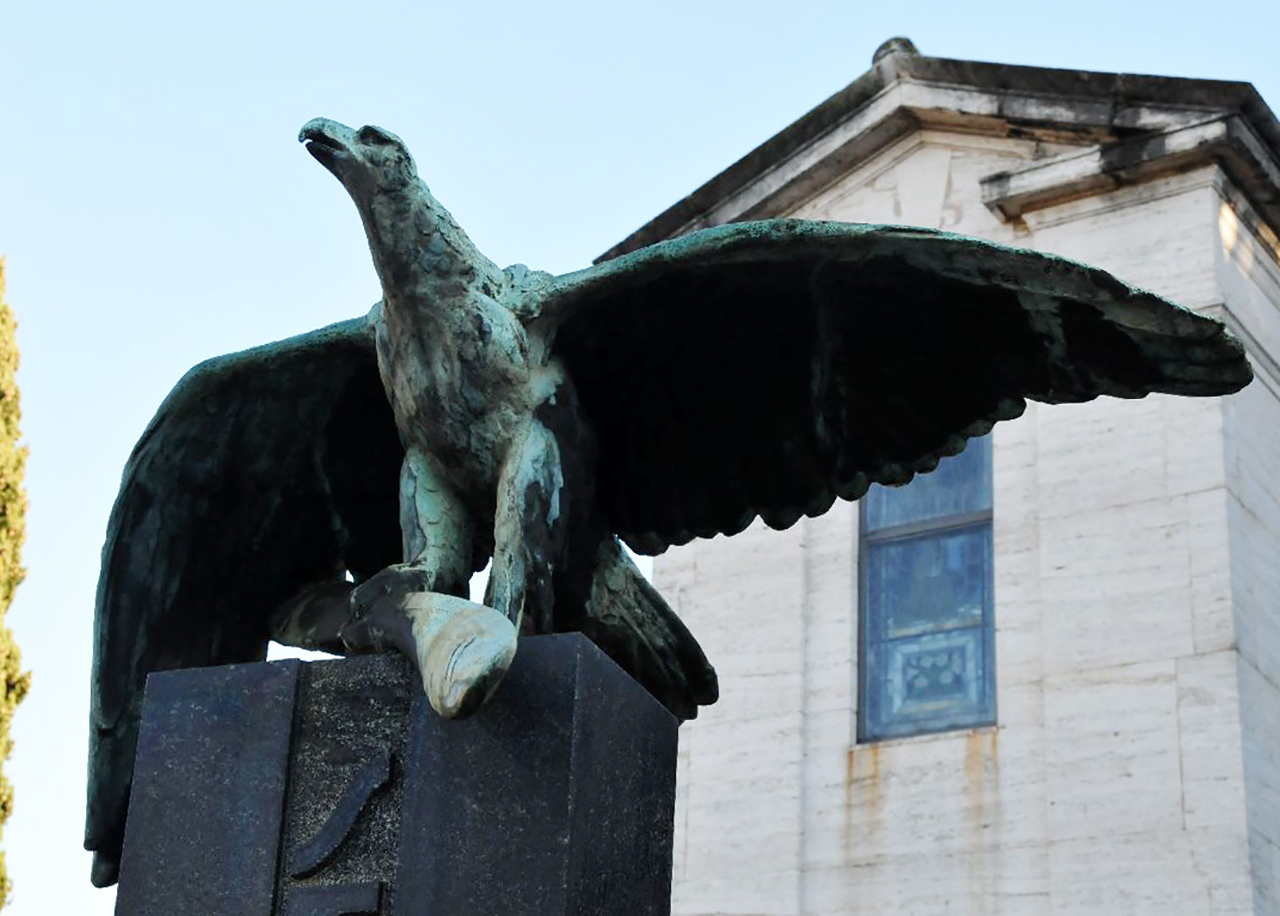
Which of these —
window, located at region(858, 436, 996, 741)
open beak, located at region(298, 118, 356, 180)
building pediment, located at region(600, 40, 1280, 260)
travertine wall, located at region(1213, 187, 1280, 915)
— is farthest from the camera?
building pediment, located at region(600, 40, 1280, 260)

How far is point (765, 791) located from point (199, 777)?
668 centimetres

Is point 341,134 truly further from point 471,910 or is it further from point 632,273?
point 471,910

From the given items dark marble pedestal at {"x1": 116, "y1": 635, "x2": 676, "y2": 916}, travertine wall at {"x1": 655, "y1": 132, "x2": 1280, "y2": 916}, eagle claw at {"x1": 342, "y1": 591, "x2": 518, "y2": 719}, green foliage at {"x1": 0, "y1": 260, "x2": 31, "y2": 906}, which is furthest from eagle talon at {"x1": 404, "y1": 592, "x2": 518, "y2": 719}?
green foliage at {"x1": 0, "y1": 260, "x2": 31, "y2": 906}

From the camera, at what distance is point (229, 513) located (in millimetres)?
6285

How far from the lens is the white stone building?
34.6 feet

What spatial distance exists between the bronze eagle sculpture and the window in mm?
5651

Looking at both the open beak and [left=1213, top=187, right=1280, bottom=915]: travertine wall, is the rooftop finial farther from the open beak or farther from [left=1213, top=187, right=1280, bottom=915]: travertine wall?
the open beak

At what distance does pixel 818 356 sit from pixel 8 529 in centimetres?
1137

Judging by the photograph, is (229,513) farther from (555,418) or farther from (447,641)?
(447,641)

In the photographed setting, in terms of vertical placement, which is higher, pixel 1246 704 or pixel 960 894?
pixel 1246 704

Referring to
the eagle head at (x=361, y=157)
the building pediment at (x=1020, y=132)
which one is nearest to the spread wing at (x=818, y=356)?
the eagle head at (x=361, y=157)

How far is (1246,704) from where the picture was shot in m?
10.5

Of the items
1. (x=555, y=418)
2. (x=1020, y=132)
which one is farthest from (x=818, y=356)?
(x=1020, y=132)

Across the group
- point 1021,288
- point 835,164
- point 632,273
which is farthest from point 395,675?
point 835,164
